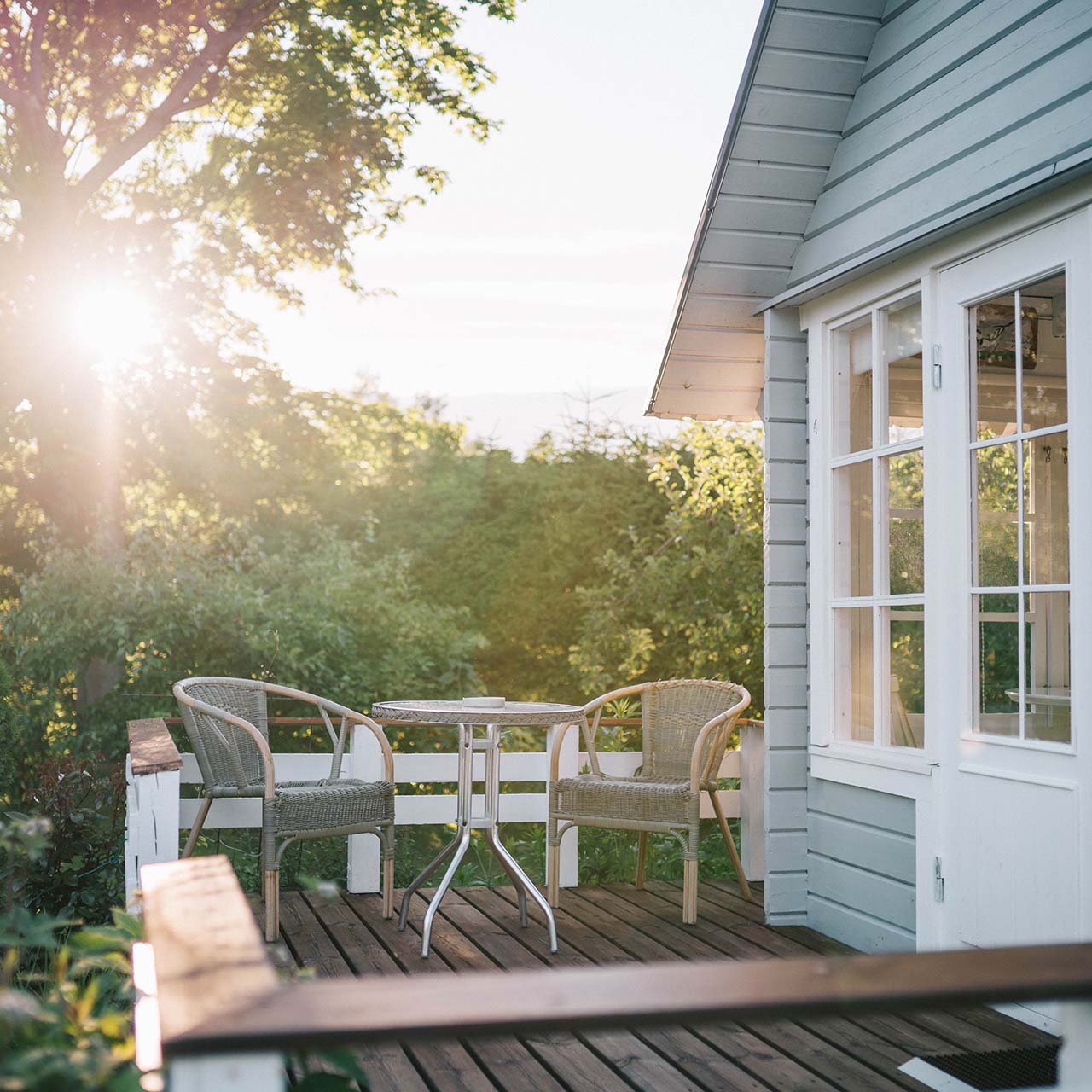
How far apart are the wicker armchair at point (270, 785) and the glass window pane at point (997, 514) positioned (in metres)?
2.35

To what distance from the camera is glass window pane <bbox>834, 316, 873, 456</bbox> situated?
413 cm

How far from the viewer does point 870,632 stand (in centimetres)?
405

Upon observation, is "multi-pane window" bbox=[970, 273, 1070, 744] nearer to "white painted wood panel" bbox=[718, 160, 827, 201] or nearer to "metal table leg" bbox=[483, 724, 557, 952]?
"white painted wood panel" bbox=[718, 160, 827, 201]

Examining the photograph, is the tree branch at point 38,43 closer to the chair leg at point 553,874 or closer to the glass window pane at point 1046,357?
the chair leg at point 553,874

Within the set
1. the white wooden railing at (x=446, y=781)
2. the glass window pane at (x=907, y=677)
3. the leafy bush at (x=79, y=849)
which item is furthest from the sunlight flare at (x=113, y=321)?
the glass window pane at (x=907, y=677)

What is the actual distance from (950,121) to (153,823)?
3151mm

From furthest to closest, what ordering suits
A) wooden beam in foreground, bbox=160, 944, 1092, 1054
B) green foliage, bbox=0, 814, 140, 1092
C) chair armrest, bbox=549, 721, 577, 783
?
chair armrest, bbox=549, 721, 577, 783, green foliage, bbox=0, 814, 140, 1092, wooden beam in foreground, bbox=160, 944, 1092, 1054

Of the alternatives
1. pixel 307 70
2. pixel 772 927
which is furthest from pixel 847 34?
pixel 307 70

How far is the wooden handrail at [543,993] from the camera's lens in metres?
1.01

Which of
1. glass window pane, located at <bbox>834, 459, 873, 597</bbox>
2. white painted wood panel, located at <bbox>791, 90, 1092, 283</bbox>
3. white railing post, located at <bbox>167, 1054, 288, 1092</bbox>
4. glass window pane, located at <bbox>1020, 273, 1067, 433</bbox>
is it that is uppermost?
white painted wood panel, located at <bbox>791, 90, 1092, 283</bbox>

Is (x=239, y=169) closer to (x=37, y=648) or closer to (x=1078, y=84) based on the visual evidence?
(x=37, y=648)

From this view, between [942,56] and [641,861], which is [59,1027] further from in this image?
[641,861]

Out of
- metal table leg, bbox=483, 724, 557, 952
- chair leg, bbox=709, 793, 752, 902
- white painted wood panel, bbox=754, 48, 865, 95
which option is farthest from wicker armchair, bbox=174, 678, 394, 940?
white painted wood panel, bbox=754, 48, 865, 95

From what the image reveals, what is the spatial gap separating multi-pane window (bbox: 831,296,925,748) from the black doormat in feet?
3.22
